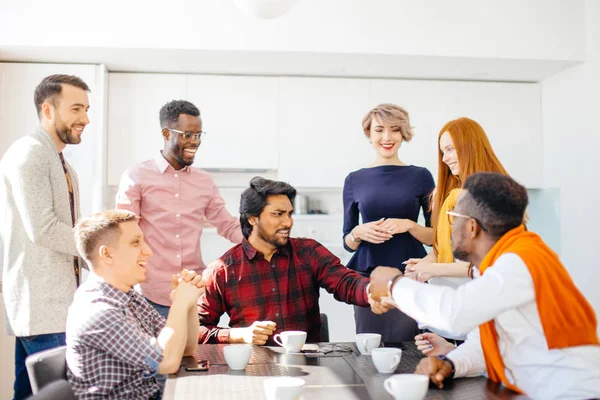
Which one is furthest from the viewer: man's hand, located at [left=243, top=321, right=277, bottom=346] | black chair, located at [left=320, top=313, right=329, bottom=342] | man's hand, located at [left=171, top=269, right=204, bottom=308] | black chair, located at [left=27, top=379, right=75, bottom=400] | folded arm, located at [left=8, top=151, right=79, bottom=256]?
black chair, located at [left=320, top=313, right=329, bottom=342]

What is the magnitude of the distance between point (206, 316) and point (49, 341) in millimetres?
562

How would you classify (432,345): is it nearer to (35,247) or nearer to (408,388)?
(408,388)

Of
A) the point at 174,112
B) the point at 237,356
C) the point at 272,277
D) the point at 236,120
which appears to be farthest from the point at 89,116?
the point at 237,356

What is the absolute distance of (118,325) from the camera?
Result: 5.16ft

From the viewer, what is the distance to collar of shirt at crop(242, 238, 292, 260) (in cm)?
239

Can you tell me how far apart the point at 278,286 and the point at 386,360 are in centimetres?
85

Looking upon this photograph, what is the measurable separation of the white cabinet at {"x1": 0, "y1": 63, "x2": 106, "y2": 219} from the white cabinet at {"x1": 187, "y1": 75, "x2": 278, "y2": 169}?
0.66 metres

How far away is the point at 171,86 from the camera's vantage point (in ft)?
14.8

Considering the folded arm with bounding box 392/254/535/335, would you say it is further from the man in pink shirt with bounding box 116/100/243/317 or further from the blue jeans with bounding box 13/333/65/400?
the man in pink shirt with bounding box 116/100/243/317

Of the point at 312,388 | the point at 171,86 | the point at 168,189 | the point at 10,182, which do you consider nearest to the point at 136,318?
the point at 312,388

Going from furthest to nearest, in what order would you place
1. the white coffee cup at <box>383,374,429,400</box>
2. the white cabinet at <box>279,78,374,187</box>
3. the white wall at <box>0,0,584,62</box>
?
the white cabinet at <box>279,78,374,187</box> < the white wall at <box>0,0,584,62</box> < the white coffee cup at <box>383,374,429,400</box>

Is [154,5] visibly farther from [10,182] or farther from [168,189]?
[10,182]

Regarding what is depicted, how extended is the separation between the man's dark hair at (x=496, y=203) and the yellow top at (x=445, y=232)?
25.7 inches

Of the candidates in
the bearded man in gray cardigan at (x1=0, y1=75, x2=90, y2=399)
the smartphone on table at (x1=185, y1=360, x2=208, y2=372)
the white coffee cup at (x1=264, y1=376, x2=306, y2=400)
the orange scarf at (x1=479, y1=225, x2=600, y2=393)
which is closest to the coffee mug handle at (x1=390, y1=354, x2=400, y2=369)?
the orange scarf at (x1=479, y1=225, x2=600, y2=393)
